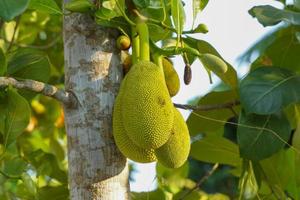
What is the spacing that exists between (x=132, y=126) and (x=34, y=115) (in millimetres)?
1100

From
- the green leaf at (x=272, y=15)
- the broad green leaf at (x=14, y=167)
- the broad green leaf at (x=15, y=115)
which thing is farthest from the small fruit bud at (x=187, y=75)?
the broad green leaf at (x=14, y=167)

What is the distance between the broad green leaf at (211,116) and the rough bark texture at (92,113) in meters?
0.25

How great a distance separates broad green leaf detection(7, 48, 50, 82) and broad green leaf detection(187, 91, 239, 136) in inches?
11.5

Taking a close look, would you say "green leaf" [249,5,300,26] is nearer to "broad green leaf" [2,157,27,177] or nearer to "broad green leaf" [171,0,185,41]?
"broad green leaf" [171,0,185,41]

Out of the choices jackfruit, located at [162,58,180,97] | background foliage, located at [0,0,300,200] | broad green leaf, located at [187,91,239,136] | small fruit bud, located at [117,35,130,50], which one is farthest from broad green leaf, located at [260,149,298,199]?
small fruit bud, located at [117,35,130,50]

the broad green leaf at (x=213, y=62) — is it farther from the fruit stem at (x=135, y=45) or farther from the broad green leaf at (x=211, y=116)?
the broad green leaf at (x=211, y=116)

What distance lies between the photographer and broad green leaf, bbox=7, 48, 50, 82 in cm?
124

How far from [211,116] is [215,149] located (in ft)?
0.35

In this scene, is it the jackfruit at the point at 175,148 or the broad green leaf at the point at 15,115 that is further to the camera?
the broad green leaf at the point at 15,115

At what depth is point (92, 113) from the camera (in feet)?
3.54

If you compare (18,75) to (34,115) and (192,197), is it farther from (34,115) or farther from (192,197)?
(34,115)

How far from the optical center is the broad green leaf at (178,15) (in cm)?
106

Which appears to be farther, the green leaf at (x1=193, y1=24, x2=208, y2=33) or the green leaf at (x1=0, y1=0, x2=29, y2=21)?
the green leaf at (x1=193, y1=24, x2=208, y2=33)

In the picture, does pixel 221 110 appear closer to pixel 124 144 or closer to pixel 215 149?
pixel 215 149
